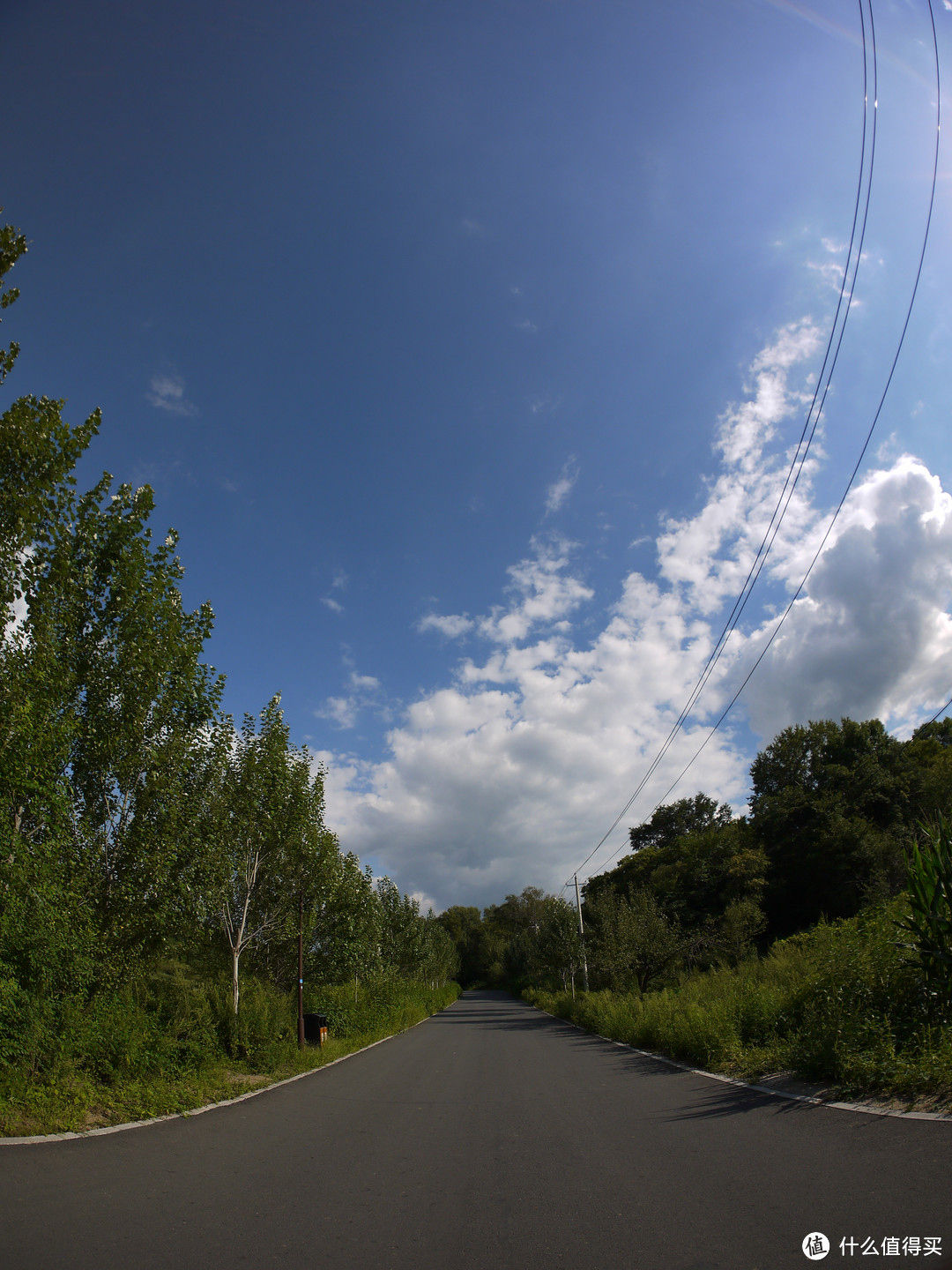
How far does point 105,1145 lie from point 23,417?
942 centimetres

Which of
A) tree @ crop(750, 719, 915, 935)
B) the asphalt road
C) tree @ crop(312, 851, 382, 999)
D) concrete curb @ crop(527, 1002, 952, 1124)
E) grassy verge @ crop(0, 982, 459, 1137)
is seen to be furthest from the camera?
tree @ crop(750, 719, 915, 935)

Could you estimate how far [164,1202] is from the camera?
18.8 ft

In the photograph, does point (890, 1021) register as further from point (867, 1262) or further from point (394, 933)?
point (394, 933)

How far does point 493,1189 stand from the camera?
19.3 ft

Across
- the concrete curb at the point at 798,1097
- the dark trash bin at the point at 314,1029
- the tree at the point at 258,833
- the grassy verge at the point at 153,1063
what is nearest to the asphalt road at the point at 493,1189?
the concrete curb at the point at 798,1097

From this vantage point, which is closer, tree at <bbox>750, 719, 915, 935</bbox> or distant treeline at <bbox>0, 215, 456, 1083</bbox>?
distant treeline at <bbox>0, 215, 456, 1083</bbox>

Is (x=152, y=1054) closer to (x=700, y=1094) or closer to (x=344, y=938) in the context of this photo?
(x=700, y=1094)

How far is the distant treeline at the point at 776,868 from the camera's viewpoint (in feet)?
107

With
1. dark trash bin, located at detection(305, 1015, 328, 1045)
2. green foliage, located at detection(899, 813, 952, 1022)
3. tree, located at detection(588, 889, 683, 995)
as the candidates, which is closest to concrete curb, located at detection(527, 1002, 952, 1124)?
green foliage, located at detection(899, 813, 952, 1022)

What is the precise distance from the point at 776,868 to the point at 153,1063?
162 feet

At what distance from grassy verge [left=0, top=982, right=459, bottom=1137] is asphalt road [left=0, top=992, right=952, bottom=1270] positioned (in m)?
0.75

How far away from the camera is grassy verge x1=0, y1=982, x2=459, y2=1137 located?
27.7ft

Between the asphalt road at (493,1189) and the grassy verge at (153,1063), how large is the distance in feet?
2.46

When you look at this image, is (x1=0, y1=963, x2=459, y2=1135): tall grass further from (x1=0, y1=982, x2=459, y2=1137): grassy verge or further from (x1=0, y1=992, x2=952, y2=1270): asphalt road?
(x1=0, y1=992, x2=952, y2=1270): asphalt road
